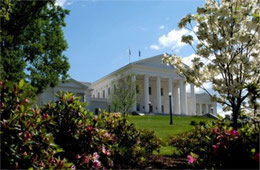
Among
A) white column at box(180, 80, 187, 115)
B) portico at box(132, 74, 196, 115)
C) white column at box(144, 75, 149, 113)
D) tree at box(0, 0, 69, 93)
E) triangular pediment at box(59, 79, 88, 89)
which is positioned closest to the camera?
tree at box(0, 0, 69, 93)

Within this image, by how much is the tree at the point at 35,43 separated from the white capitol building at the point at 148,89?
31.5 metres

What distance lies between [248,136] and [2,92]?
Answer: 2.77 meters

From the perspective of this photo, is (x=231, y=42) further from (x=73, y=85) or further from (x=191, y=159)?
(x=73, y=85)

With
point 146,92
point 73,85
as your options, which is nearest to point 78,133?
point 73,85

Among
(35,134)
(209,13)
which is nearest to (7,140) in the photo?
(35,134)

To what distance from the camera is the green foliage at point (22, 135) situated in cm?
305

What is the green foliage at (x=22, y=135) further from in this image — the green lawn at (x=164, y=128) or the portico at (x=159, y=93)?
the portico at (x=159, y=93)

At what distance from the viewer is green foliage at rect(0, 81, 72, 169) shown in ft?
10.0

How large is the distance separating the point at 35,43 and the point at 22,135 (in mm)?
24572

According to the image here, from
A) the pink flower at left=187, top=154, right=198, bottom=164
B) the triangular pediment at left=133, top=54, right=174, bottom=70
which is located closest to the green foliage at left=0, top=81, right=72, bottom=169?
the pink flower at left=187, top=154, right=198, bottom=164

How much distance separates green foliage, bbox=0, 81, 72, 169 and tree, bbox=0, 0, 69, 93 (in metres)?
19.6

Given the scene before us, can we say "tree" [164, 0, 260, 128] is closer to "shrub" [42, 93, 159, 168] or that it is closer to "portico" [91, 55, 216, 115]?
"shrub" [42, 93, 159, 168]

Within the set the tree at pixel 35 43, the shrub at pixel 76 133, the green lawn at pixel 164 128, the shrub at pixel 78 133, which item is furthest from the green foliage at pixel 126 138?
the tree at pixel 35 43

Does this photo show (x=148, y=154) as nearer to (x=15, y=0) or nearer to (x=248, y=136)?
(x=248, y=136)
